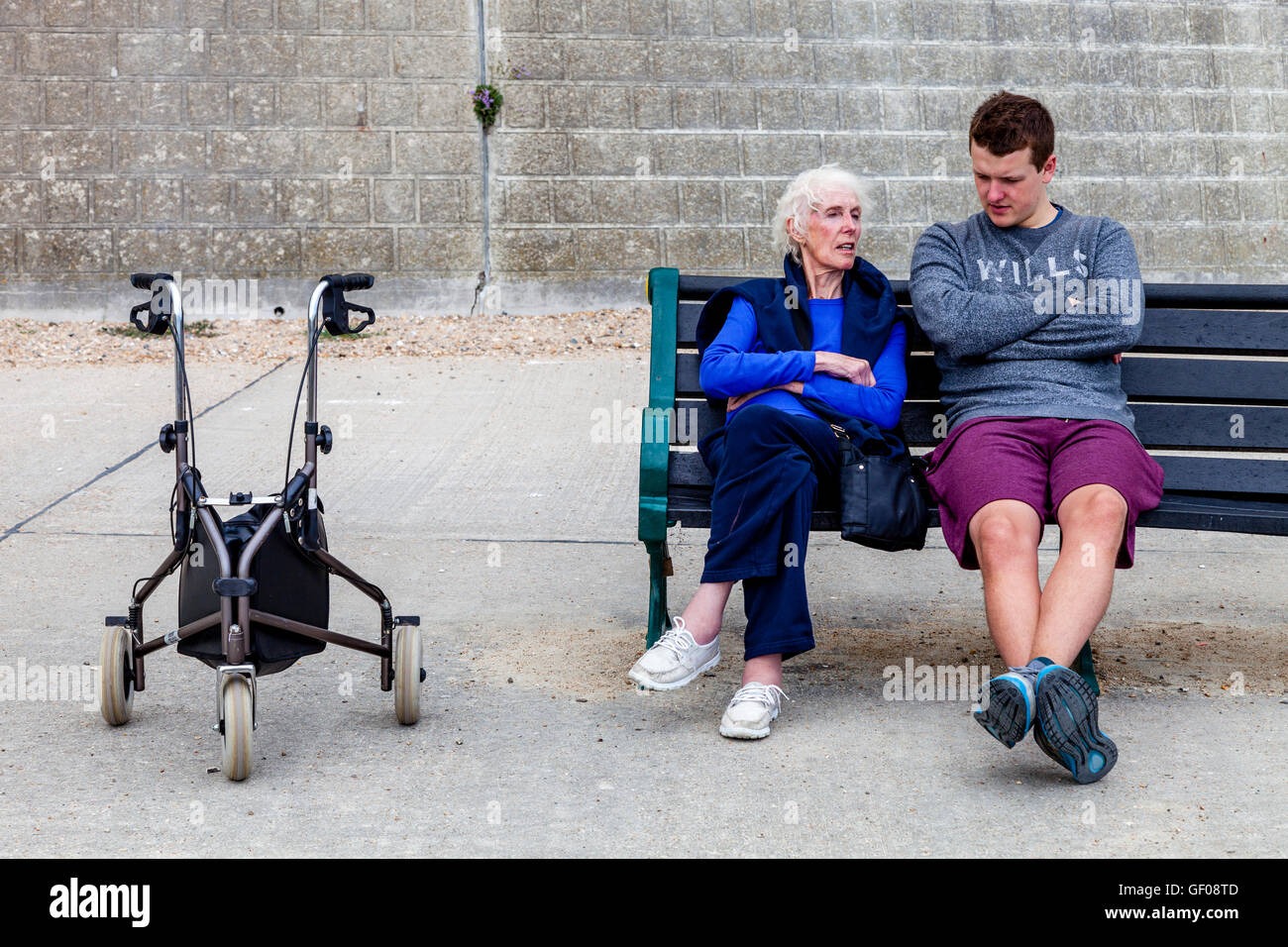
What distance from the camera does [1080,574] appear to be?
119 inches

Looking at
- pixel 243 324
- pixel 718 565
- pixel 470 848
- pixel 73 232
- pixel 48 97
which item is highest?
pixel 48 97

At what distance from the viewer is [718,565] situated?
129 inches

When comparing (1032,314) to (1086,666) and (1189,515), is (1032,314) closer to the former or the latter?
(1189,515)

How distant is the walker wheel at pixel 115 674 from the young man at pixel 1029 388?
1904 mm

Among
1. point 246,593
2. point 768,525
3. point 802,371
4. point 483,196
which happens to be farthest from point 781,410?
point 483,196

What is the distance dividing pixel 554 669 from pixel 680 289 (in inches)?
41.8

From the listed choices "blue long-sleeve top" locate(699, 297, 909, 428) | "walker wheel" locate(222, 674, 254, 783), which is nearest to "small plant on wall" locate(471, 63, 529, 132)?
"blue long-sleeve top" locate(699, 297, 909, 428)

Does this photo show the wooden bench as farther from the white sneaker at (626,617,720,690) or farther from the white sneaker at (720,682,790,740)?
the white sneaker at (720,682,790,740)

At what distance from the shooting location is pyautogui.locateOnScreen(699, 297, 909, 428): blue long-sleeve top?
11.5 feet

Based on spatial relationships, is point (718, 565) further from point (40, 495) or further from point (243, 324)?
point (243, 324)

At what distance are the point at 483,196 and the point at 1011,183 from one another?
6272 mm

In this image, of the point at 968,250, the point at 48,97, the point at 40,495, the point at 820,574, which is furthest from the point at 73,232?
the point at 968,250

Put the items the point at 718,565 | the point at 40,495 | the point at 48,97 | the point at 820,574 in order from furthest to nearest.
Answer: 1. the point at 48,97
2. the point at 40,495
3. the point at 820,574
4. the point at 718,565

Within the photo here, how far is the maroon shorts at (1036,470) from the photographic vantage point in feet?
→ 10.5
